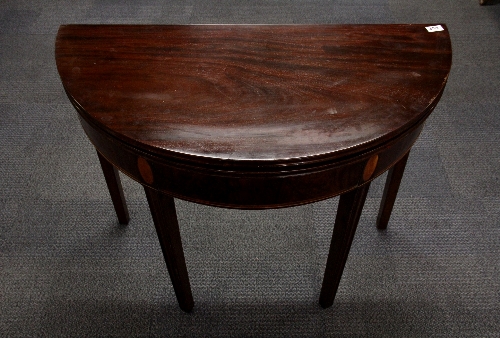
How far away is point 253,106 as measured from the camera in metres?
0.74

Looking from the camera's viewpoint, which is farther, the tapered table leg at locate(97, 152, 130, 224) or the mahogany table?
the tapered table leg at locate(97, 152, 130, 224)

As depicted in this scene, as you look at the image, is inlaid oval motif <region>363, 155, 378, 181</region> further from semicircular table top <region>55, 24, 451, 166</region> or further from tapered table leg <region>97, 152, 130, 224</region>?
tapered table leg <region>97, 152, 130, 224</region>

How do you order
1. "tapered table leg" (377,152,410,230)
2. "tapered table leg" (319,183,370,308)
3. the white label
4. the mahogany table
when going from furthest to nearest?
"tapered table leg" (377,152,410,230) < the white label < "tapered table leg" (319,183,370,308) < the mahogany table

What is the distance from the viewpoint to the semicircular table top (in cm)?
68

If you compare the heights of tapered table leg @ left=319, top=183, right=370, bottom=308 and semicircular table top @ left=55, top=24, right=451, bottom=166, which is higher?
semicircular table top @ left=55, top=24, right=451, bottom=166

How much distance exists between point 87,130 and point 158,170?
0.55ft

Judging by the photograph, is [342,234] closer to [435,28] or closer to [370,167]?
[370,167]

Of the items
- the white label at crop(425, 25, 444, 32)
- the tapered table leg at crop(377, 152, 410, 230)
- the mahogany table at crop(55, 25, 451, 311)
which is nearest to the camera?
the mahogany table at crop(55, 25, 451, 311)

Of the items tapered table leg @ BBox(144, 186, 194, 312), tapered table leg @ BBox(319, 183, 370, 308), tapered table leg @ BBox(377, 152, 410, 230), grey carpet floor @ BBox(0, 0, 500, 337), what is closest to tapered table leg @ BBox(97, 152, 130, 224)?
grey carpet floor @ BBox(0, 0, 500, 337)

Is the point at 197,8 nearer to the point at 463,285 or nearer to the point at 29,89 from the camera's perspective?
the point at 29,89

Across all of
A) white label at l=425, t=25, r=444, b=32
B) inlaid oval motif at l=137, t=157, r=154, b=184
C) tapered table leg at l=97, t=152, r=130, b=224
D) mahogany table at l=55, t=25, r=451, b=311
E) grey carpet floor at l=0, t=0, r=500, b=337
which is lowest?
grey carpet floor at l=0, t=0, r=500, b=337

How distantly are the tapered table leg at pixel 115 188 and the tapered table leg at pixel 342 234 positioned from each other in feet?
1.70

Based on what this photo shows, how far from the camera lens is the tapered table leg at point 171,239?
813 mm

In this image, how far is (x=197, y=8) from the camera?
2.08 m
